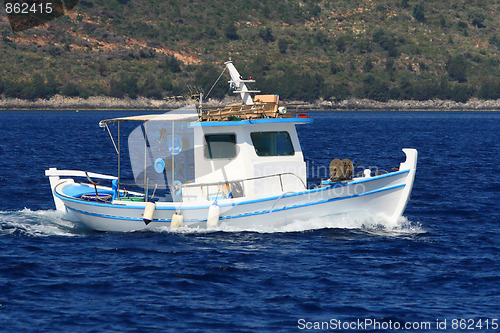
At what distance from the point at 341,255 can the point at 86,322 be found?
780cm

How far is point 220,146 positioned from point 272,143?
1683mm

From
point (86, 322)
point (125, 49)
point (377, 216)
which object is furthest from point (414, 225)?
point (125, 49)

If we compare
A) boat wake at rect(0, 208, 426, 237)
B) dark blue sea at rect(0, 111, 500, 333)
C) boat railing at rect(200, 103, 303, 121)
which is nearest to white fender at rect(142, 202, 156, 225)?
dark blue sea at rect(0, 111, 500, 333)

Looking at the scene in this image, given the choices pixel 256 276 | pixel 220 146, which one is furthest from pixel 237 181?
pixel 256 276

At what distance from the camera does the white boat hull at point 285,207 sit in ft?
66.5

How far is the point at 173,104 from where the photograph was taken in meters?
184

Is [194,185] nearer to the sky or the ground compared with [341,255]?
nearer to the sky

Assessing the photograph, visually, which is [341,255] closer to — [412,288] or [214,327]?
[412,288]

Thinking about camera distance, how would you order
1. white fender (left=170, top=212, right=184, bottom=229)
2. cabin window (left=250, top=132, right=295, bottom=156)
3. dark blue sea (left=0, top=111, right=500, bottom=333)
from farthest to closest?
cabin window (left=250, top=132, right=295, bottom=156), white fender (left=170, top=212, right=184, bottom=229), dark blue sea (left=0, top=111, right=500, bottom=333)

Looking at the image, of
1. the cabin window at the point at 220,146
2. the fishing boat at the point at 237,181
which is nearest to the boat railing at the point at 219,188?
the fishing boat at the point at 237,181

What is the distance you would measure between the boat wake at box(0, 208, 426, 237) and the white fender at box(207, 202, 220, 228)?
0.35m

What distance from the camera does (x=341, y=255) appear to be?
18828mm

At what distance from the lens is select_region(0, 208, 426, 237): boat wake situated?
68.0 feet

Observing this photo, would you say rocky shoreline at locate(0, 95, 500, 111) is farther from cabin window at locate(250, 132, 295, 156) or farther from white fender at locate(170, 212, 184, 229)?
white fender at locate(170, 212, 184, 229)
